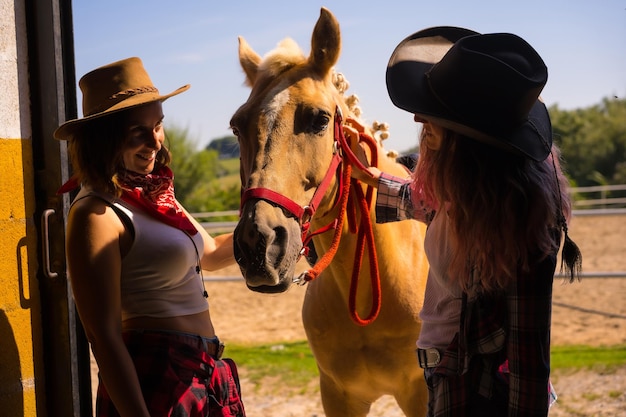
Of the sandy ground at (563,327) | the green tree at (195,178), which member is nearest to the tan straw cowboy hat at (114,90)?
the sandy ground at (563,327)

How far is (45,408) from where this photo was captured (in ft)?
7.93

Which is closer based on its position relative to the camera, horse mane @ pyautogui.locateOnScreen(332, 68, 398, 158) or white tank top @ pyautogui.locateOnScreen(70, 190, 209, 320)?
white tank top @ pyautogui.locateOnScreen(70, 190, 209, 320)

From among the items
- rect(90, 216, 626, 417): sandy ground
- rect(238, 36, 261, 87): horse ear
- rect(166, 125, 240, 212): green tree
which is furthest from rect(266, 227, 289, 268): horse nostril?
rect(166, 125, 240, 212): green tree

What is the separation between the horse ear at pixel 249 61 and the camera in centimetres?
245

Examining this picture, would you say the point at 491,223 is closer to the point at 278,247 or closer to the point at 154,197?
the point at 278,247

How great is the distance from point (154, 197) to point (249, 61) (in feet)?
2.65

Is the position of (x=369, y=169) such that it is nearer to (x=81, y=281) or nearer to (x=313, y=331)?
(x=313, y=331)

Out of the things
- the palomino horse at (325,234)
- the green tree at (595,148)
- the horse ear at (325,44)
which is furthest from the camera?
the green tree at (595,148)

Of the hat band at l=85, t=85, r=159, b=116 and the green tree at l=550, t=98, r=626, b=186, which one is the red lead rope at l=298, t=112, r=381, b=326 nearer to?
the hat band at l=85, t=85, r=159, b=116

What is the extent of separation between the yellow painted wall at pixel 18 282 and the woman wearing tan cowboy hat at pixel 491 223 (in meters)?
1.47

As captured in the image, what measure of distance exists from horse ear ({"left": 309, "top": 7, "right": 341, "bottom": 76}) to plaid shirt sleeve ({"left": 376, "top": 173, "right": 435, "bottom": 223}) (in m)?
0.47

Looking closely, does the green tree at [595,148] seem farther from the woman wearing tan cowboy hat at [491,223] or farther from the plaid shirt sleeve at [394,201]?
the woman wearing tan cowboy hat at [491,223]

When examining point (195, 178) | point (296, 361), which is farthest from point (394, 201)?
point (195, 178)

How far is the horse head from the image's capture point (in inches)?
73.7
